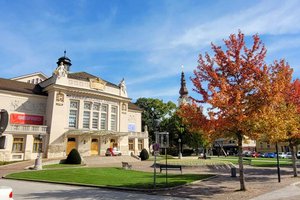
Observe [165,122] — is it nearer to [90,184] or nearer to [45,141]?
[45,141]

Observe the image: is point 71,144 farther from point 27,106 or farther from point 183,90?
point 183,90

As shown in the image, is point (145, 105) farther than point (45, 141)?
Yes

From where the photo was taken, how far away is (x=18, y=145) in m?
35.4

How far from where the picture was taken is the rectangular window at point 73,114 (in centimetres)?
4159

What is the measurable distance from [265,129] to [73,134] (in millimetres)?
32875

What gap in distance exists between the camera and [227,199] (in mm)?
12125

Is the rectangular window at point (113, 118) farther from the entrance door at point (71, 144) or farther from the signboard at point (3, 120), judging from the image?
the signboard at point (3, 120)

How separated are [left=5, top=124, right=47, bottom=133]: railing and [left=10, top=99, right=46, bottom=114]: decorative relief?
3.52 meters

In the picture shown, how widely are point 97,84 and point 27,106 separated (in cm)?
1156

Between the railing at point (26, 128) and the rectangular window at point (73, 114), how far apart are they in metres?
4.51

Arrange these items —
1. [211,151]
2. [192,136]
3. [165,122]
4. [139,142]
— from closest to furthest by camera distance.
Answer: [139,142], [192,136], [165,122], [211,151]

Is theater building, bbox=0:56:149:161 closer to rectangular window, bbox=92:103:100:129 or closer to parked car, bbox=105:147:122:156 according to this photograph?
rectangular window, bbox=92:103:100:129

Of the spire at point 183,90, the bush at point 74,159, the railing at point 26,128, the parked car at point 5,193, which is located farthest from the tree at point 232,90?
the spire at point 183,90

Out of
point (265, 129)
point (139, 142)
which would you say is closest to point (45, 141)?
point (139, 142)
